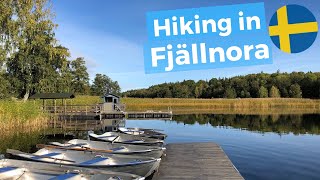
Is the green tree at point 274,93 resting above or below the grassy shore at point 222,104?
above

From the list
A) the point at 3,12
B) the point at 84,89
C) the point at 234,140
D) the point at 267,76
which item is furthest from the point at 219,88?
the point at 234,140

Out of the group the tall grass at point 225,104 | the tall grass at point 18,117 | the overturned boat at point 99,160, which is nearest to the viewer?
the overturned boat at point 99,160

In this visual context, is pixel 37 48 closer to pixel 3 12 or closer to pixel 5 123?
pixel 3 12

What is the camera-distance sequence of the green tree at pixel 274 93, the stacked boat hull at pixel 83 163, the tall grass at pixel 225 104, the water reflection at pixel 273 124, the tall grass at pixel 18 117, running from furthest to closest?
the green tree at pixel 274 93 < the tall grass at pixel 225 104 < the water reflection at pixel 273 124 < the tall grass at pixel 18 117 < the stacked boat hull at pixel 83 163

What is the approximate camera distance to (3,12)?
124 feet

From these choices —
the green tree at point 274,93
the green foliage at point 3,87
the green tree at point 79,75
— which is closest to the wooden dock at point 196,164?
the green foliage at point 3,87

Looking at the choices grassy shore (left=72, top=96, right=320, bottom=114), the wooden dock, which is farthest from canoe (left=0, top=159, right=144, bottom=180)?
grassy shore (left=72, top=96, right=320, bottom=114)

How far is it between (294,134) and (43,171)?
2082 cm

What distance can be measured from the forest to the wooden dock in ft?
93.2

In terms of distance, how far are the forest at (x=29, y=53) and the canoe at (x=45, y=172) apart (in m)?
30.8

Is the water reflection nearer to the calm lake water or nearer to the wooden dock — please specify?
the calm lake water

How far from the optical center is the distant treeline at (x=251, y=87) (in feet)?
318

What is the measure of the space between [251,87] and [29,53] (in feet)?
270

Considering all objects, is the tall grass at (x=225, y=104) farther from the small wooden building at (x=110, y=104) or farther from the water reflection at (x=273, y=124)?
the water reflection at (x=273, y=124)
